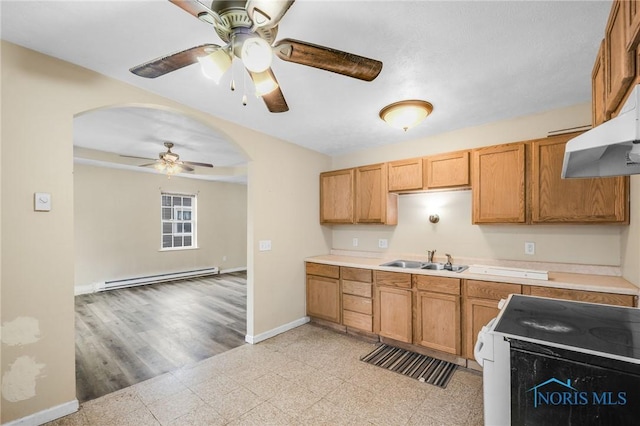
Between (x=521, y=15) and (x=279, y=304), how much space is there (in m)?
3.46

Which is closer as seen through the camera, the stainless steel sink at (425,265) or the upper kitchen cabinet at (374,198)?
the stainless steel sink at (425,265)

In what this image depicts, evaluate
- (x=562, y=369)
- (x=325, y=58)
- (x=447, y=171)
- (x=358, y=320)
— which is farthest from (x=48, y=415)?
(x=447, y=171)

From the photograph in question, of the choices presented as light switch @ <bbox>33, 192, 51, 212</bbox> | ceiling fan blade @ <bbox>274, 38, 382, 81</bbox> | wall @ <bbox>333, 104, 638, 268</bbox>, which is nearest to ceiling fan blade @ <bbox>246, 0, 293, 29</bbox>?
ceiling fan blade @ <bbox>274, 38, 382, 81</bbox>

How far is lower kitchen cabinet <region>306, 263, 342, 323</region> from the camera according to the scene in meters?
3.55

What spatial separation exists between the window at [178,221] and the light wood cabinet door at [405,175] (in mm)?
5515

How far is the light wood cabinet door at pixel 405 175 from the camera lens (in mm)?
3256

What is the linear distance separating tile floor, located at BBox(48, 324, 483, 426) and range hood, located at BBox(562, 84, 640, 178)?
179 centimetres

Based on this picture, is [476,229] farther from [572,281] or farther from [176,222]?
[176,222]

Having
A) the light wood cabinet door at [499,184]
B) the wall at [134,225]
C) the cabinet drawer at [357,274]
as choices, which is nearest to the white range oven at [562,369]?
the light wood cabinet door at [499,184]

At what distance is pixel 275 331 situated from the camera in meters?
3.44

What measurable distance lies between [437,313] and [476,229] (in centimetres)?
108

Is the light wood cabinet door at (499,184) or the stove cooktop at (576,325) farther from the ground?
the light wood cabinet door at (499,184)

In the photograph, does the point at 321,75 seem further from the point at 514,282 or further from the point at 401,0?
the point at 514,282

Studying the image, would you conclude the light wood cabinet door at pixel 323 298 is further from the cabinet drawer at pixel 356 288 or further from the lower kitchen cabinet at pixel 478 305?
the lower kitchen cabinet at pixel 478 305
